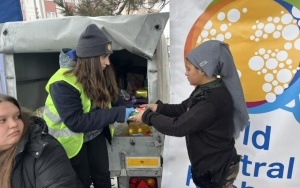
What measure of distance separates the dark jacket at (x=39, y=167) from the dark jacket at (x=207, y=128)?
63 centimetres

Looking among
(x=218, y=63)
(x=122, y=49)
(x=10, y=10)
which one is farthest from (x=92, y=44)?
(x=10, y=10)

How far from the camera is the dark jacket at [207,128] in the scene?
6.51ft

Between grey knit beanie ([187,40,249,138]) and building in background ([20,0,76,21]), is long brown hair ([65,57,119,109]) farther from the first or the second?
building in background ([20,0,76,21])

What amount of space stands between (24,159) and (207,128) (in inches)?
40.5

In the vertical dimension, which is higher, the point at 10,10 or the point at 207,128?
the point at 10,10

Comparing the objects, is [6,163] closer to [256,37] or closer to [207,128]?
[207,128]

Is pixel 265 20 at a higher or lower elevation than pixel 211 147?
higher

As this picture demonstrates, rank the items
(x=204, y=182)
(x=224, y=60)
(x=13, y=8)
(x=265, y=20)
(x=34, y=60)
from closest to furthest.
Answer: (x=224, y=60)
(x=204, y=182)
(x=265, y=20)
(x=34, y=60)
(x=13, y=8)

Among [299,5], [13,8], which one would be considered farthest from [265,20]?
[13,8]

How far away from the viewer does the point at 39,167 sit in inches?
68.4

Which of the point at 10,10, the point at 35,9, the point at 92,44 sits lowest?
the point at 92,44

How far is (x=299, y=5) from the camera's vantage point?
2.48 m

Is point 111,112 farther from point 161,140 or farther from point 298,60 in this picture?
point 298,60

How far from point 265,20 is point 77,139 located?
5.41 ft
